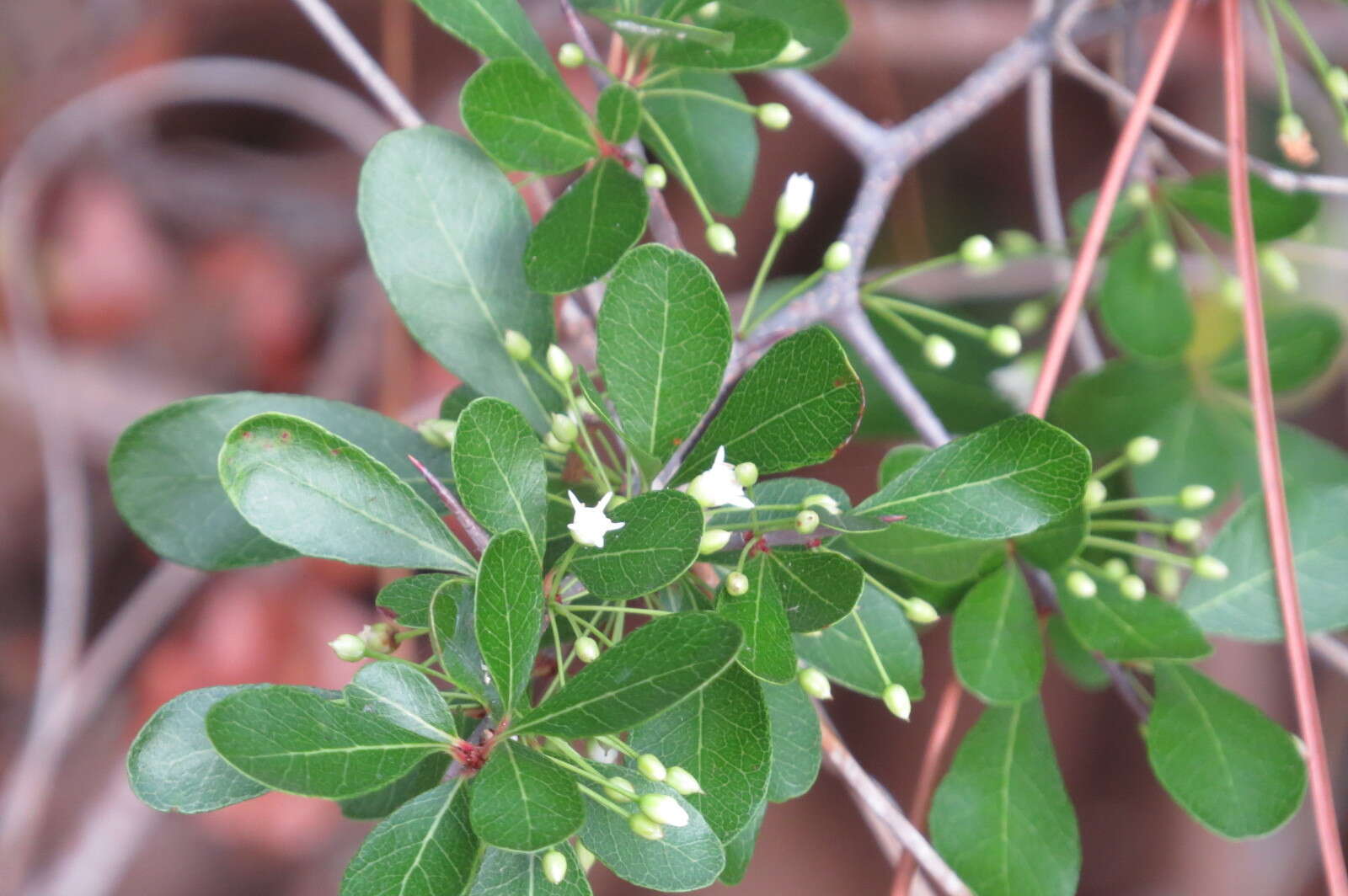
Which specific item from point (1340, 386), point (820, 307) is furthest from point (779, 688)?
point (1340, 386)

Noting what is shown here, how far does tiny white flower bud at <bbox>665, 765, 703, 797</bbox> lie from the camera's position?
57 cm

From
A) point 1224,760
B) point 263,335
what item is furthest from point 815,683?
point 263,335

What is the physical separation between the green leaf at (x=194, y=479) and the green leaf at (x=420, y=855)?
23 cm

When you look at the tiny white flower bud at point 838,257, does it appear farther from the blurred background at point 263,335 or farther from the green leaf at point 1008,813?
the blurred background at point 263,335

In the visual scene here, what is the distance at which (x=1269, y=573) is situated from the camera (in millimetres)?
884

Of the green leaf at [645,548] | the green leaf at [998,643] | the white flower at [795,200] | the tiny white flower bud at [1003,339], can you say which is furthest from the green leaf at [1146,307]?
the green leaf at [645,548]

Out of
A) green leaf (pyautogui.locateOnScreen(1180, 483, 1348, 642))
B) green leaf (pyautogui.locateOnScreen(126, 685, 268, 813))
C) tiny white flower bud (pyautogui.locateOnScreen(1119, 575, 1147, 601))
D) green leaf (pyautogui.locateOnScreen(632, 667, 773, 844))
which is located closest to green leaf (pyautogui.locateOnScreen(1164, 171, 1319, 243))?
green leaf (pyautogui.locateOnScreen(1180, 483, 1348, 642))

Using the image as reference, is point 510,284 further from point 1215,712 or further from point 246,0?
point 246,0

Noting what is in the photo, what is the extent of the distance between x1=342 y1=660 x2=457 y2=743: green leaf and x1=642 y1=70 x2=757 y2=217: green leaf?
49 centimetres

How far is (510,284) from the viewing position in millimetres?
742

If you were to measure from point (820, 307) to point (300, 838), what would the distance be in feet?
4.97

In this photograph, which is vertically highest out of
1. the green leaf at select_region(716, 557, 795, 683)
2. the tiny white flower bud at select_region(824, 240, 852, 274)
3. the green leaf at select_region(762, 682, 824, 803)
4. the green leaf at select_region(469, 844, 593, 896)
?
the tiny white flower bud at select_region(824, 240, 852, 274)

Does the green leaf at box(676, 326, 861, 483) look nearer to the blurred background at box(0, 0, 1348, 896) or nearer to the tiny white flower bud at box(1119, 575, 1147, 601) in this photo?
the tiny white flower bud at box(1119, 575, 1147, 601)

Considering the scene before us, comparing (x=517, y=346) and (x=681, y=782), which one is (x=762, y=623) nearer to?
(x=681, y=782)
